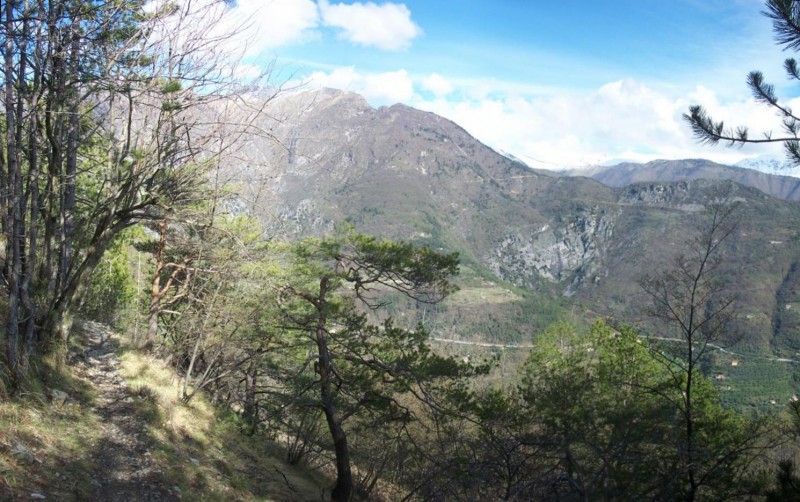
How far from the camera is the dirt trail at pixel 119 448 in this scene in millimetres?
4949

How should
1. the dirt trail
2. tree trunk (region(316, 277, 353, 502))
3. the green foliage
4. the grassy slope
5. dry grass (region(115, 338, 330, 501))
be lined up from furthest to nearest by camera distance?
the green foliage < tree trunk (region(316, 277, 353, 502)) < dry grass (region(115, 338, 330, 501)) < the dirt trail < the grassy slope

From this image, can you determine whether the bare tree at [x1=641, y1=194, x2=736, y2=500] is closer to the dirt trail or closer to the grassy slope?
the grassy slope

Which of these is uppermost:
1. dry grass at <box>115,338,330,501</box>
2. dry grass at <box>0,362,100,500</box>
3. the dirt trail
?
dry grass at <box>0,362,100,500</box>

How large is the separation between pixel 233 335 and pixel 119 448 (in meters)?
4.84

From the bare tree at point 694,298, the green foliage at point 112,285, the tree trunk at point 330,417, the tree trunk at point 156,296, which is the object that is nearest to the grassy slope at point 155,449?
the tree trunk at point 330,417

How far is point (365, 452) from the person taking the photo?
12148 millimetres

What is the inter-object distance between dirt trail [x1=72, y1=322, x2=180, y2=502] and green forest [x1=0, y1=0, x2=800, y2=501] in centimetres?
12

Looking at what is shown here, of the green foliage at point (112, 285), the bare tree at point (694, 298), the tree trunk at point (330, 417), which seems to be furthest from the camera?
the green foliage at point (112, 285)

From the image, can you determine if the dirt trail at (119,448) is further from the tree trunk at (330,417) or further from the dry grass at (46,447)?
the tree trunk at (330,417)

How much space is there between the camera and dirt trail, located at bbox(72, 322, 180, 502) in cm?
495

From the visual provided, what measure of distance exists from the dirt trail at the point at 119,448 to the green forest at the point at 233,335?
12 centimetres

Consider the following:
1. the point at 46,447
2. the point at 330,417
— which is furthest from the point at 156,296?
the point at 46,447

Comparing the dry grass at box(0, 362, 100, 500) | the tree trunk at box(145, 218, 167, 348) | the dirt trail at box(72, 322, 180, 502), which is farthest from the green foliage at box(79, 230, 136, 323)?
the dry grass at box(0, 362, 100, 500)

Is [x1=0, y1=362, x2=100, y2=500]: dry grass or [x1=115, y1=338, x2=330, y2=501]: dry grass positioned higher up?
[x1=0, y1=362, x2=100, y2=500]: dry grass
